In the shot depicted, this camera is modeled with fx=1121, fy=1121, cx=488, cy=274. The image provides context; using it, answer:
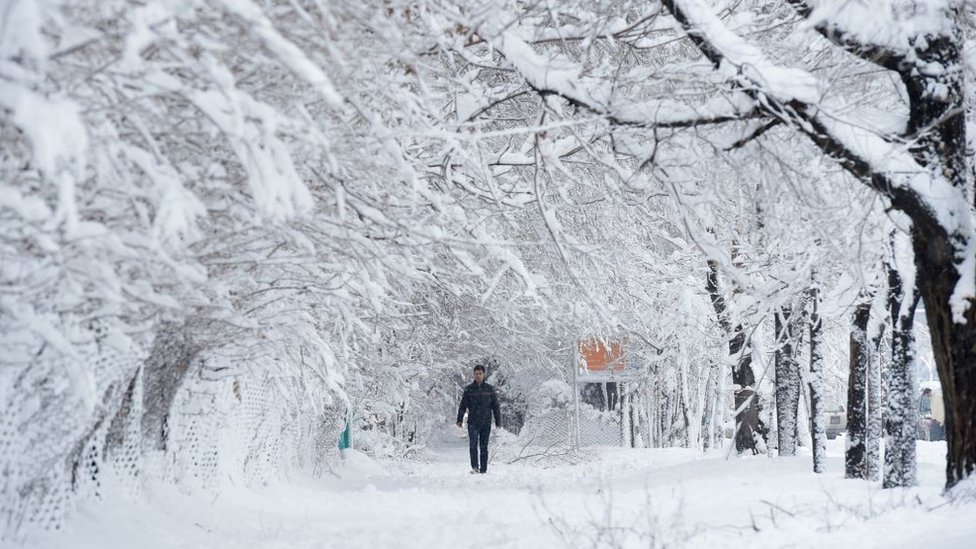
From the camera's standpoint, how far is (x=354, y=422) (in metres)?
20.4

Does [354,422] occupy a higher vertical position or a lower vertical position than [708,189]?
lower

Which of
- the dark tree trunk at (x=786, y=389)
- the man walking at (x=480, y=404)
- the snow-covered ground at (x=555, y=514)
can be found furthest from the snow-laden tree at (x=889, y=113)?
the man walking at (x=480, y=404)

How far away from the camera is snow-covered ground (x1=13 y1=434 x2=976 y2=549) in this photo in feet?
21.1

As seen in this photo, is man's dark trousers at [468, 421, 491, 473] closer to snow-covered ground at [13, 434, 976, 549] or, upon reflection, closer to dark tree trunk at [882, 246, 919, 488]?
snow-covered ground at [13, 434, 976, 549]

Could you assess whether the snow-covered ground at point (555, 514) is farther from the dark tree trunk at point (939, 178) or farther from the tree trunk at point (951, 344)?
the dark tree trunk at point (939, 178)

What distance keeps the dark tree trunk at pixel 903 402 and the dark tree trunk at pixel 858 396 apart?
1842mm

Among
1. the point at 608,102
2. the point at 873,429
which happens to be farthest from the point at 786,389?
the point at 608,102

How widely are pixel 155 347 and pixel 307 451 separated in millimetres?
7755

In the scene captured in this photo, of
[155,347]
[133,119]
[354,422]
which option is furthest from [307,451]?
[133,119]

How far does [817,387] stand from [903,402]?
151 inches

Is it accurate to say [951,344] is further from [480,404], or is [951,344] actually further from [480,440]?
[480,440]

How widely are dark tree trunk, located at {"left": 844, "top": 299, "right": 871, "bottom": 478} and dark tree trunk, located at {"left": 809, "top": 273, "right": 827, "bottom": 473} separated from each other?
2.95 feet

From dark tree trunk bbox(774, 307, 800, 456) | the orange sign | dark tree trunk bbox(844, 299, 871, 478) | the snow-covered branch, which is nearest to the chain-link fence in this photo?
the snow-covered branch

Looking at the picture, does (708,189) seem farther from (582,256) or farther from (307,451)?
(307,451)
